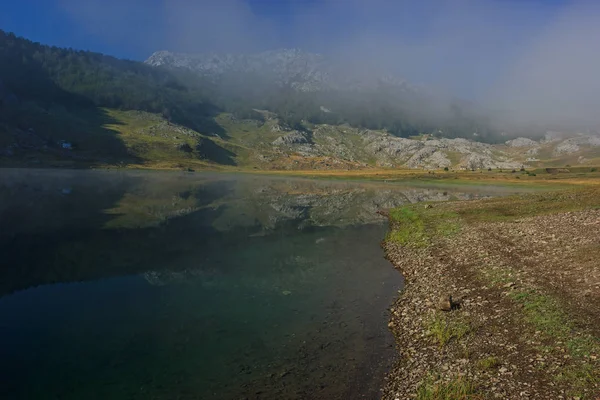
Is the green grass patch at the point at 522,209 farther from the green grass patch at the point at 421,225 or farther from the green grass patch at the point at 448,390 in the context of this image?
the green grass patch at the point at 448,390

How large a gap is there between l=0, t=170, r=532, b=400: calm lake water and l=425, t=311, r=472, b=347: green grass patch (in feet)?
9.95

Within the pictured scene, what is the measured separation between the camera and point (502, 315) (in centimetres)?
2341

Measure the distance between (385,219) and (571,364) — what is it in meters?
57.7

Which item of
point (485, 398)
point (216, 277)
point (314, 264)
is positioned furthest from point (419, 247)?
point (485, 398)

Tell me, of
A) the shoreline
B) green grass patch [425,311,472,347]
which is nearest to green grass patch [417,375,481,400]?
the shoreline

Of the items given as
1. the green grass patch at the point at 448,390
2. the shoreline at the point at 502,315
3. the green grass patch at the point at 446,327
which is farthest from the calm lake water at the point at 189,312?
the green grass patch at the point at 446,327

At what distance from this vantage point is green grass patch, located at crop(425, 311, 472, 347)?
858 inches

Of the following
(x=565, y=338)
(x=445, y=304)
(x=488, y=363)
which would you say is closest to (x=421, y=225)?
(x=445, y=304)

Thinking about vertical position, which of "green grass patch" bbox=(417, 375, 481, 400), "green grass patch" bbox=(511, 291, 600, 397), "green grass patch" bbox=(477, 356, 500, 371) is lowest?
"green grass patch" bbox=(417, 375, 481, 400)

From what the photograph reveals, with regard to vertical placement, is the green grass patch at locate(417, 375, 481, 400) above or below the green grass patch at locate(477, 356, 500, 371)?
below

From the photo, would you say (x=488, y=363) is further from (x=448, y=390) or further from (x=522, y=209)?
(x=522, y=209)

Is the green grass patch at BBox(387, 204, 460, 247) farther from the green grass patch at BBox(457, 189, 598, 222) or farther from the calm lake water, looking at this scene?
the calm lake water

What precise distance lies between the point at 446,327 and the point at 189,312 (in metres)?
17.9

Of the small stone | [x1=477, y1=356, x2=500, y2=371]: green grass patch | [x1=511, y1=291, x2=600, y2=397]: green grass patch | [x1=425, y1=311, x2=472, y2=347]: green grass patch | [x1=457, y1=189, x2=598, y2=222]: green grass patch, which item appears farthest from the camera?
[x1=457, y1=189, x2=598, y2=222]: green grass patch
